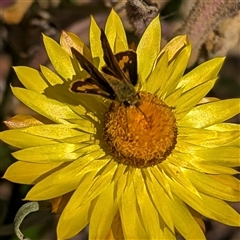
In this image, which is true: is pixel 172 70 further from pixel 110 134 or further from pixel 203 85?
pixel 110 134

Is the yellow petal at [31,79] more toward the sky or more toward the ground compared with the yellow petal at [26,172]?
more toward the sky

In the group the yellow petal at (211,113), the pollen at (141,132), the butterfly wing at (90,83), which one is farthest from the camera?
the yellow petal at (211,113)

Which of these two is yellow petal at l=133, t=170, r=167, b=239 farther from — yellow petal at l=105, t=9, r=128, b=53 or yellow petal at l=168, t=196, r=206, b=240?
yellow petal at l=105, t=9, r=128, b=53

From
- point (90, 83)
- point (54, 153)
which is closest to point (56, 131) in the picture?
point (54, 153)

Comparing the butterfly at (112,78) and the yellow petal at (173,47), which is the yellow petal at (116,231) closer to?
the butterfly at (112,78)

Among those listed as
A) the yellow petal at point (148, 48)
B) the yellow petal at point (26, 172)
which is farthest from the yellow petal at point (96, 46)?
the yellow petal at point (26, 172)

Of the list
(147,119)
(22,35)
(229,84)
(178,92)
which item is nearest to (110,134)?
(147,119)
